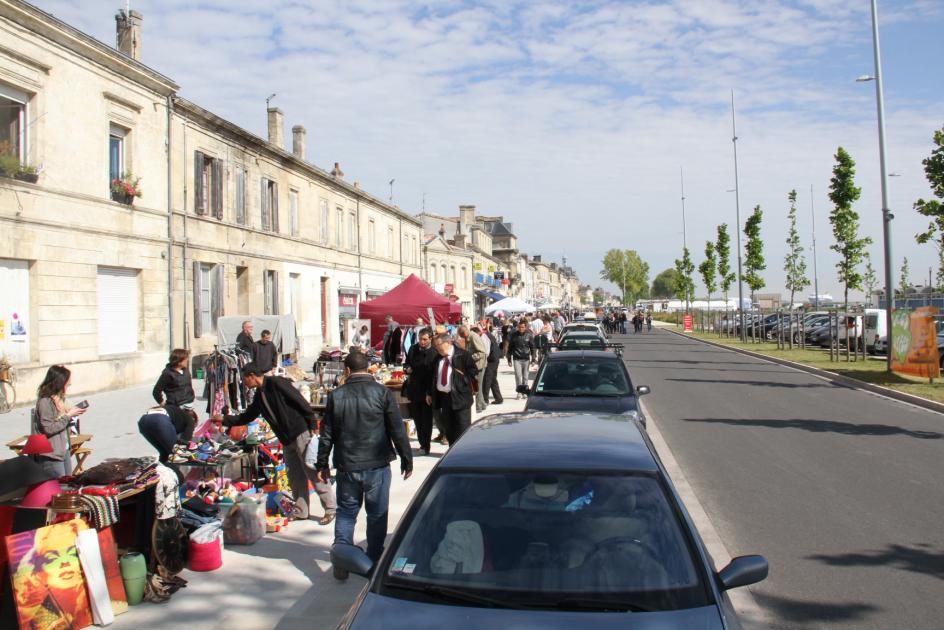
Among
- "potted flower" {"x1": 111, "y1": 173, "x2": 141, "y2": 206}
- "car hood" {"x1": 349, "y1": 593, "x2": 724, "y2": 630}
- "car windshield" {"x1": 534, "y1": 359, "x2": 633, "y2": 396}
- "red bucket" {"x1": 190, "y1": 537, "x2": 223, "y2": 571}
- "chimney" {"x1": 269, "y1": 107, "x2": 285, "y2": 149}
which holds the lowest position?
"red bucket" {"x1": 190, "y1": 537, "x2": 223, "y2": 571}

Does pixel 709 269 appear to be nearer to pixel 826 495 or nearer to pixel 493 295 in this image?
pixel 493 295

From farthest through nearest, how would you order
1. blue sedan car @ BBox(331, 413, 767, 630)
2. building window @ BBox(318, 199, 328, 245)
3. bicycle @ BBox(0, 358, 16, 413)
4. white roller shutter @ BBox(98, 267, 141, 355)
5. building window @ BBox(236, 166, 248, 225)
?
building window @ BBox(318, 199, 328, 245)
building window @ BBox(236, 166, 248, 225)
white roller shutter @ BBox(98, 267, 141, 355)
bicycle @ BBox(0, 358, 16, 413)
blue sedan car @ BBox(331, 413, 767, 630)

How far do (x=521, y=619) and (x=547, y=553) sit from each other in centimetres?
43

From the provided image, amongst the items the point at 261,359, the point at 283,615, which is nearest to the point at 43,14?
the point at 261,359

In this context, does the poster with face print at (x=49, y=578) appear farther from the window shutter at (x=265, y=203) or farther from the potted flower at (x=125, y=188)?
the window shutter at (x=265, y=203)

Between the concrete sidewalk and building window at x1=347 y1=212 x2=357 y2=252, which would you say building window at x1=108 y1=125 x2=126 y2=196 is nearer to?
the concrete sidewalk

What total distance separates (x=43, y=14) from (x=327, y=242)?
1837 cm

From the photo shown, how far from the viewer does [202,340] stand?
2194cm

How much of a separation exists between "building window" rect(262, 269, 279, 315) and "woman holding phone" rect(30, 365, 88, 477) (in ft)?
65.7

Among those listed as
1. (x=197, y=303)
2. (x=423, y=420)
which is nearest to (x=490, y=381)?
(x=423, y=420)

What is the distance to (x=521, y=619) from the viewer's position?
299 centimetres

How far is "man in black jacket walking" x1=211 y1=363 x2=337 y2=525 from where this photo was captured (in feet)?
22.8

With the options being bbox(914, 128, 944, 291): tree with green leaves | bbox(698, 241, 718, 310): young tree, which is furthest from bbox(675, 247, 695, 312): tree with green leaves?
bbox(914, 128, 944, 291): tree with green leaves

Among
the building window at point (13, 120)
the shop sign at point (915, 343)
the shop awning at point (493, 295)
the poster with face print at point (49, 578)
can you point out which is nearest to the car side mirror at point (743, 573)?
the poster with face print at point (49, 578)
